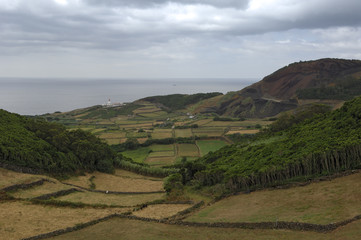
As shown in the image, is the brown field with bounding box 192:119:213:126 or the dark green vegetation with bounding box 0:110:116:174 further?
the brown field with bounding box 192:119:213:126

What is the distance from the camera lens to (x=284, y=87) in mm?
114375

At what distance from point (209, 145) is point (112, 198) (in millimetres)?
36210

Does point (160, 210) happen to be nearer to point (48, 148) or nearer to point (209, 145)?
point (48, 148)

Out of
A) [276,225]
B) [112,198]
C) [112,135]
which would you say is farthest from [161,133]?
[276,225]

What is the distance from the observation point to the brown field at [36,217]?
2223 centimetres

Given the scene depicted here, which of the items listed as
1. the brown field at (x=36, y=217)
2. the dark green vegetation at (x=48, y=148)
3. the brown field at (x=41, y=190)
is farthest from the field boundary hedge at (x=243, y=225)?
the dark green vegetation at (x=48, y=148)

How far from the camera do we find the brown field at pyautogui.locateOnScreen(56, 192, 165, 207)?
30672 millimetres

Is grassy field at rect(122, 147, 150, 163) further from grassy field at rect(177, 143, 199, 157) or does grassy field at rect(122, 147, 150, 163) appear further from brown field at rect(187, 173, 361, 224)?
brown field at rect(187, 173, 361, 224)

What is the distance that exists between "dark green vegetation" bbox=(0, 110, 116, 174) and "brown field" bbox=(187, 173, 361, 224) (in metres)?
23.3

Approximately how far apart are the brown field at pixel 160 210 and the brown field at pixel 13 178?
1458 cm

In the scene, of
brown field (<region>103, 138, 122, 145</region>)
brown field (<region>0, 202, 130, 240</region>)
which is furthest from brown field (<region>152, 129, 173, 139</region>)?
brown field (<region>0, 202, 130, 240</region>)

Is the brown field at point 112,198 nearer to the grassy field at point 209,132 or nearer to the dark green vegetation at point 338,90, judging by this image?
the grassy field at point 209,132

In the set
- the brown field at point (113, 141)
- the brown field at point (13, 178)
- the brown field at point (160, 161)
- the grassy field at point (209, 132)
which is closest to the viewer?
the brown field at point (13, 178)

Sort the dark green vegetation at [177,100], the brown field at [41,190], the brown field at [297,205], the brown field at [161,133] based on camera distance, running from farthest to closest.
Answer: the dark green vegetation at [177,100] → the brown field at [161,133] → the brown field at [41,190] → the brown field at [297,205]
